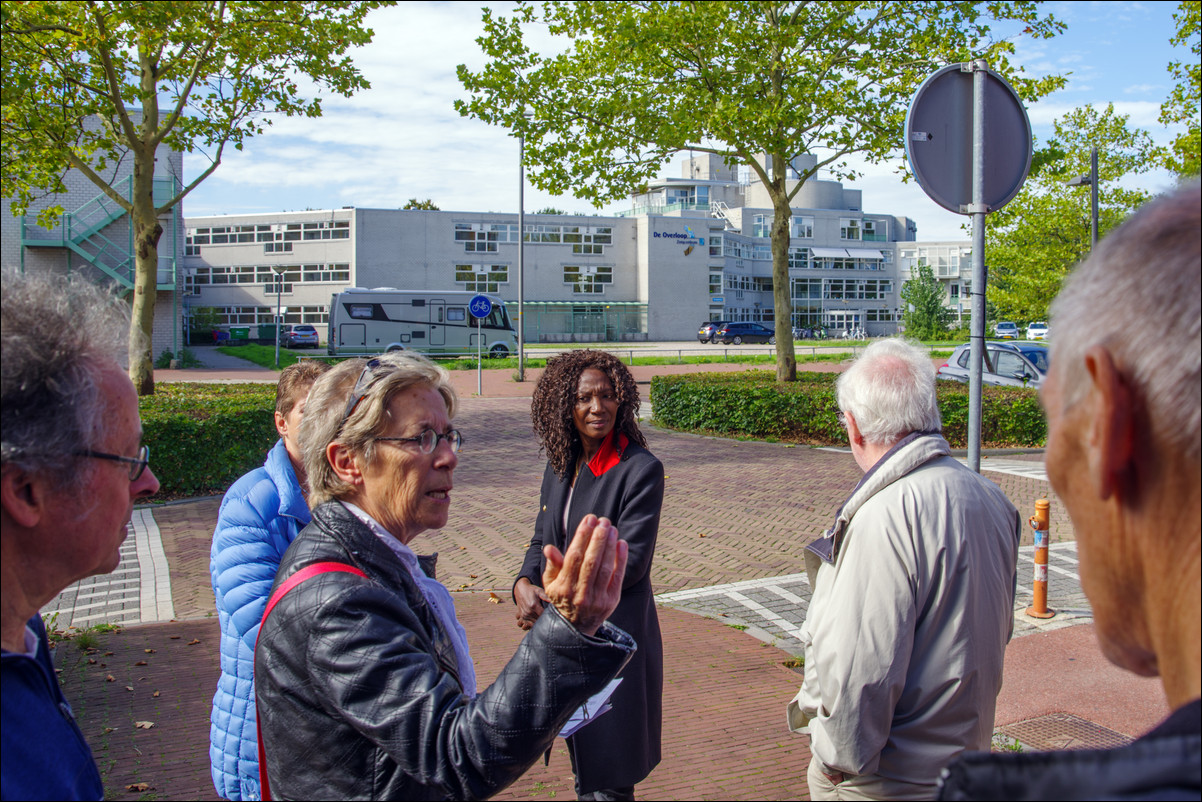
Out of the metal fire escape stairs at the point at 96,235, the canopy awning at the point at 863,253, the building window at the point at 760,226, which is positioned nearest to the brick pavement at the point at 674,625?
the metal fire escape stairs at the point at 96,235

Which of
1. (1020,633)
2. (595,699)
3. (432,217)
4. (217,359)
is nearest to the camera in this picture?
(595,699)

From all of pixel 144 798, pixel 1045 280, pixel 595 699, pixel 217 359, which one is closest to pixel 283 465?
pixel 595 699

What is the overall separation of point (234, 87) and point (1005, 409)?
1361 centimetres

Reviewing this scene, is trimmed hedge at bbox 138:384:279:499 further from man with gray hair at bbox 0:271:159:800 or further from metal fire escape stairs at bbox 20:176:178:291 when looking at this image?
metal fire escape stairs at bbox 20:176:178:291

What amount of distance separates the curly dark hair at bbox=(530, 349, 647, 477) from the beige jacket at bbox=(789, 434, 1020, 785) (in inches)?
56.6

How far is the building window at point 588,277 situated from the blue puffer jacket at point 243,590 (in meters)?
59.2

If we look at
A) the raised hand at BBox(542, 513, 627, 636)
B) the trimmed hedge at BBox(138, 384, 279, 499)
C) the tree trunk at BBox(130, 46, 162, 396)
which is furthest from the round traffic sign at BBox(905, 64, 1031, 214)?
the tree trunk at BBox(130, 46, 162, 396)

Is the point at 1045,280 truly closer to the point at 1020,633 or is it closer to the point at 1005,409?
the point at 1005,409

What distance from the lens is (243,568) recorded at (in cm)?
264

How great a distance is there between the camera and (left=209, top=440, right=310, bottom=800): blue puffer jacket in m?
2.56

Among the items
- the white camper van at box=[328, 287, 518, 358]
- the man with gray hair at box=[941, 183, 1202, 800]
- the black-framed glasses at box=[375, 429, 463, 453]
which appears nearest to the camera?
the man with gray hair at box=[941, 183, 1202, 800]

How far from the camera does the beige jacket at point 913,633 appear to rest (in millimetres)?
2426

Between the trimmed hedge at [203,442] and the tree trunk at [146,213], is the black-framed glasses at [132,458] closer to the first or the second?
the trimmed hedge at [203,442]

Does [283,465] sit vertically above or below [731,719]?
above
